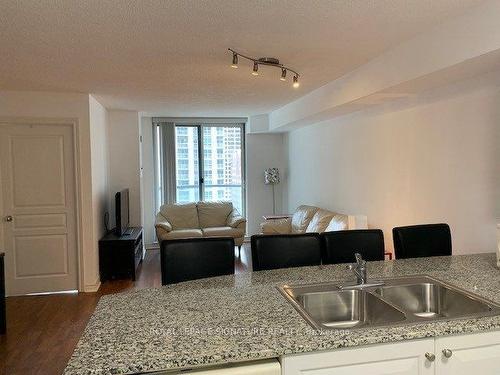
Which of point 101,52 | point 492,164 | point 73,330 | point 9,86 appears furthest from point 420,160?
point 9,86

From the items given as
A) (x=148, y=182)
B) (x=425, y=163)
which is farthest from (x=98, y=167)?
(x=425, y=163)

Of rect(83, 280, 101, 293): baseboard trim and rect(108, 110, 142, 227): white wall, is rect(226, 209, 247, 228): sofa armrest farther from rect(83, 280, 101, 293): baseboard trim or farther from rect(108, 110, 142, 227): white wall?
rect(83, 280, 101, 293): baseboard trim

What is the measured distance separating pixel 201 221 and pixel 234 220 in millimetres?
633

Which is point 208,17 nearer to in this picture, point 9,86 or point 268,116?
point 9,86

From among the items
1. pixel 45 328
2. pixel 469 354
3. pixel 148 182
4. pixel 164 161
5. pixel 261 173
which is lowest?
pixel 45 328

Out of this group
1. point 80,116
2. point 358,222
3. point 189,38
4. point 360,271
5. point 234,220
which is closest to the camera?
point 360,271

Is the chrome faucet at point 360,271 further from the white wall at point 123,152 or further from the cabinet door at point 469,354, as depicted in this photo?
the white wall at point 123,152

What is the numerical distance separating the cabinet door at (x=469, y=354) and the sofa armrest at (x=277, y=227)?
15.6 ft

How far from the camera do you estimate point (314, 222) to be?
5379 millimetres

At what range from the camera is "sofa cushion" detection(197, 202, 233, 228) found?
693 centimetres

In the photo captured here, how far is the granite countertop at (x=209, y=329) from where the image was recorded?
126 centimetres

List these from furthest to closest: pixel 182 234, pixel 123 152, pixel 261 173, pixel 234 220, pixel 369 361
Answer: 1. pixel 261 173
2. pixel 234 220
3. pixel 182 234
4. pixel 123 152
5. pixel 369 361

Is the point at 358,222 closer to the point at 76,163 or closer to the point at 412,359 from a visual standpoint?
the point at 412,359

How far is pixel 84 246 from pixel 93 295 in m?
0.59
